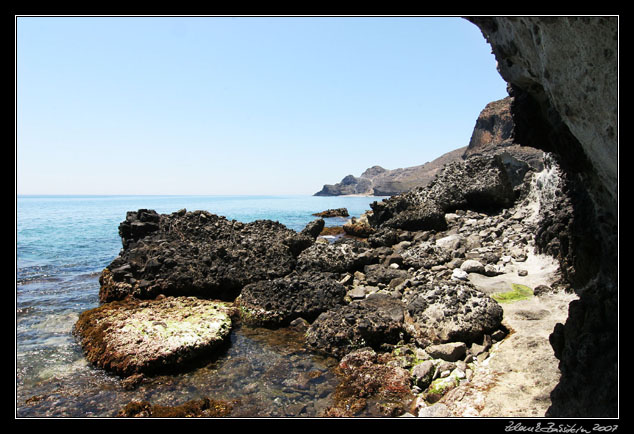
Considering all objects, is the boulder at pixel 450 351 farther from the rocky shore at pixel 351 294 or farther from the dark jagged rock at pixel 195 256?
the dark jagged rock at pixel 195 256

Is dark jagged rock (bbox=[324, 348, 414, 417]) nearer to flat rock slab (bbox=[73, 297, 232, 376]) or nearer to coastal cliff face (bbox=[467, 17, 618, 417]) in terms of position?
coastal cliff face (bbox=[467, 17, 618, 417])

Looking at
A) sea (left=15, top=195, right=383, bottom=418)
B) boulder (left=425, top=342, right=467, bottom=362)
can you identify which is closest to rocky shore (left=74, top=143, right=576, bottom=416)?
boulder (left=425, top=342, right=467, bottom=362)

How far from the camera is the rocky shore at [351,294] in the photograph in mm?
7871

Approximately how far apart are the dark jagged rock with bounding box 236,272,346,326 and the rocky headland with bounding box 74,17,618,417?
2.2 inches

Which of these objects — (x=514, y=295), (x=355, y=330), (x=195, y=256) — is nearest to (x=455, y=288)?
(x=514, y=295)

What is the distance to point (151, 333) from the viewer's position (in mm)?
9648

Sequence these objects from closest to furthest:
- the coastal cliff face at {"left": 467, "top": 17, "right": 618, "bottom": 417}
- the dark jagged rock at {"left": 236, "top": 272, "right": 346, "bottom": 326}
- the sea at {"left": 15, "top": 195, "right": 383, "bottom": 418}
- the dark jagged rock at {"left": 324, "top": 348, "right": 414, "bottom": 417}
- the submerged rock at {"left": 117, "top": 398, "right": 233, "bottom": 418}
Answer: the coastal cliff face at {"left": 467, "top": 17, "right": 618, "bottom": 417}
the dark jagged rock at {"left": 324, "top": 348, "right": 414, "bottom": 417}
the submerged rock at {"left": 117, "top": 398, "right": 233, "bottom": 418}
the sea at {"left": 15, "top": 195, "right": 383, "bottom": 418}
the dark jagged rock at {"left": 236, "top": 272, "right": 346, "bottom": 326}

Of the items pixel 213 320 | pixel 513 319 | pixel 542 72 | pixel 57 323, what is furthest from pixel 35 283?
pixel 542 72

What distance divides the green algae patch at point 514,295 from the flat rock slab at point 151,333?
7.45 metres

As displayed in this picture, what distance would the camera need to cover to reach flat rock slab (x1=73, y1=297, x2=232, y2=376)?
28.8 ft

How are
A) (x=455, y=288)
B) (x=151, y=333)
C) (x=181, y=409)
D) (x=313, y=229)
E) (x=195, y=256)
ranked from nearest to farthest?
(x=181, y=409)
(x=151, y=333)
(x=455, y=288)
(x=195, y=256)
(x=313, y=229)

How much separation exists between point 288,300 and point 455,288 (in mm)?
4994

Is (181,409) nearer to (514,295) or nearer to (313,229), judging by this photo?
(514,295)

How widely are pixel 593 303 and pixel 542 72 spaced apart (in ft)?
9.99
